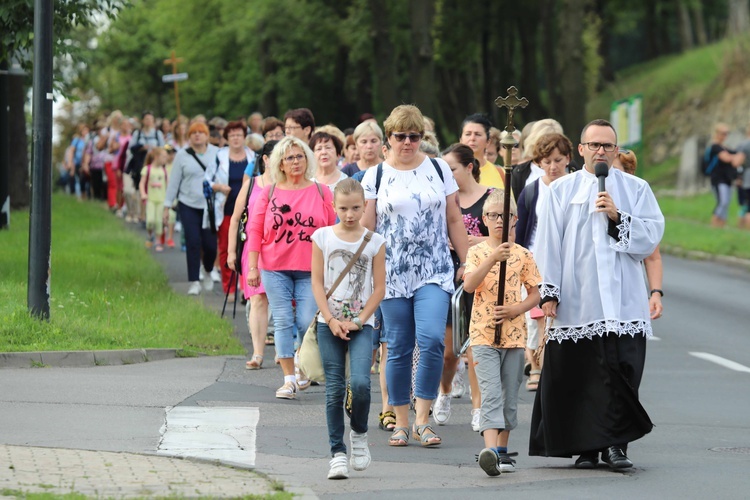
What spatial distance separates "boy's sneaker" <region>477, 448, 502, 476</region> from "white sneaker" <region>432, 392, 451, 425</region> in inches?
81.3

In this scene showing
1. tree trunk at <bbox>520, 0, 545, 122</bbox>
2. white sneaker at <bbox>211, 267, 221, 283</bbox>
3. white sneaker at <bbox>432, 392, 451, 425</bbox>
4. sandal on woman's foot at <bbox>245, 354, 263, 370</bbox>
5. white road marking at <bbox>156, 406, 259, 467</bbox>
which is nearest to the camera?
white road marking at <bbox>156, 406, 259, 467</bbox>

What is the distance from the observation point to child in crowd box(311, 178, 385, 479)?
8.48 m

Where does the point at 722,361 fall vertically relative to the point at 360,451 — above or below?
below

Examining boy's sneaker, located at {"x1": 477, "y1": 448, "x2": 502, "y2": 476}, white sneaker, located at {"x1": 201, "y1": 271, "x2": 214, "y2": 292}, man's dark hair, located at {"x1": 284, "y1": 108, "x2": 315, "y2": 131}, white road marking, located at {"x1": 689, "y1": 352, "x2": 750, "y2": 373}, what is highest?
man's dark hair, located at {"x1": 284, "y1": 108, "x2": 315, "y2": 131}

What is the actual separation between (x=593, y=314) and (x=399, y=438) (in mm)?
1522

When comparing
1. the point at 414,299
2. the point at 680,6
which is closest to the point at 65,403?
the point at 414,299

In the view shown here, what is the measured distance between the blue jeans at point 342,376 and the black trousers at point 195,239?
31.5 ft

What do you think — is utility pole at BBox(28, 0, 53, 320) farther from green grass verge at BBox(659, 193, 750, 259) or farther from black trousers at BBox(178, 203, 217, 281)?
green grass verge at BBox(659, 193, 750, 259)

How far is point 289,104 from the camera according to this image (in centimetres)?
5409

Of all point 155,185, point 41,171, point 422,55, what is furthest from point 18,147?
point 41,171

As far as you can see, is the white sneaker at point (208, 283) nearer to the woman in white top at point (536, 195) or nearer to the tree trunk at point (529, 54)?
the woman in white top at point (536, 195)

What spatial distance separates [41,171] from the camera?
13.5 metres

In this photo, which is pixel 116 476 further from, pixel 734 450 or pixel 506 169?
pixel 734 450

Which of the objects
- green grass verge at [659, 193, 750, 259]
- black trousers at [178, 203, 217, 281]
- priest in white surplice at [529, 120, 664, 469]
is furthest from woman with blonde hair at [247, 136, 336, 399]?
green grass verge at [659, 193, 750, 259]
